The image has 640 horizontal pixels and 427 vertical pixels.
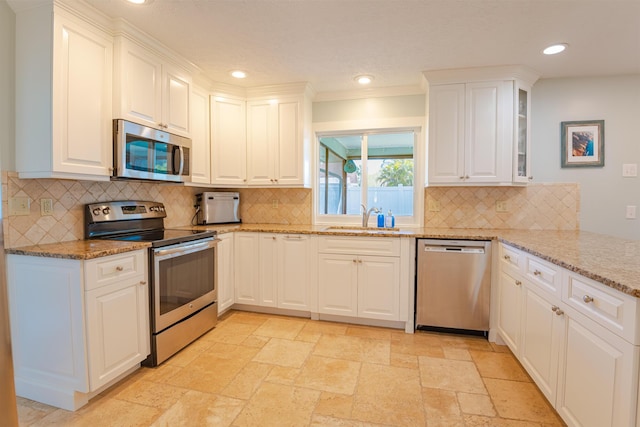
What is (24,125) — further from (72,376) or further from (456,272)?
(456,272)

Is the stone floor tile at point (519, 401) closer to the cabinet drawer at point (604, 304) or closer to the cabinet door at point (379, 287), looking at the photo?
the cabinet drawer at point (604, 304)

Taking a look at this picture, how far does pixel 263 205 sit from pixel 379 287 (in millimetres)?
1695

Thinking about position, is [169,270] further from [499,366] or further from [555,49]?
[555,49]

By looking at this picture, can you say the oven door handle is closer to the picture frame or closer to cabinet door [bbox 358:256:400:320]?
cabinet door [bbox 358:256:400:320]

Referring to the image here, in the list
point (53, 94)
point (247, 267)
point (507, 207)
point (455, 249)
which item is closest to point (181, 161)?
point (53, 94)

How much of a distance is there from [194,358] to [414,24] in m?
2.84

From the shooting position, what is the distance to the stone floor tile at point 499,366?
2.04m

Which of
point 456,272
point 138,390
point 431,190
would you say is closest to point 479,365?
point 456,272

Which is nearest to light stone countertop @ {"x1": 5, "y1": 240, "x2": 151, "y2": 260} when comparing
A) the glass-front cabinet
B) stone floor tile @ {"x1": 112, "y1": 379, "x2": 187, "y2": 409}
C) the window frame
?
stone floor tile @ {"x1": 112, "y1": 379, "x2": 187, "y2": 409}

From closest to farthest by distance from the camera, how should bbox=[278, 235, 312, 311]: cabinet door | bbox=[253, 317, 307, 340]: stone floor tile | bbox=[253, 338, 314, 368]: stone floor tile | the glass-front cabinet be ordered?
bbox=[253, 338, 314, 368]: stone floor tile
bbox=[253, 317, 307, 340]: stone floor tile
the glass-front cabinet
bbox=[278, 235, 312, 311]: cabinet door

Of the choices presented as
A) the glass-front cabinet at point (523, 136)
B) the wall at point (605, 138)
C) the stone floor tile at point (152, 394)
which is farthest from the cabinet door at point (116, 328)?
the wall at point (605, 138)

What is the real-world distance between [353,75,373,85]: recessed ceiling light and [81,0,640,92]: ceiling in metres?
0.10

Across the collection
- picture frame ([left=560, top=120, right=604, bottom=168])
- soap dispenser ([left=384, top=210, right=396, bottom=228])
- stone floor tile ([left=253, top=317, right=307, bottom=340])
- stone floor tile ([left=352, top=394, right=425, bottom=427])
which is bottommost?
stone floor tile ([left=352, top=394, right=425, bottom=427])

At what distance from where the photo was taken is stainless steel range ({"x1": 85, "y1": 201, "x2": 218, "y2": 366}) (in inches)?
83.0
